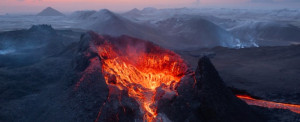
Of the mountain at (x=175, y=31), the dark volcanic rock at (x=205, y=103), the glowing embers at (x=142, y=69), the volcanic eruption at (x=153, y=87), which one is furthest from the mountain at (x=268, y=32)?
the dark volcanic rock at (x=205, y=103)

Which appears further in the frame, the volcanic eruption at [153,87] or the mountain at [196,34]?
the mountain at [196,34]

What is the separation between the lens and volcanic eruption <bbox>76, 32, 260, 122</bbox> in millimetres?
4520

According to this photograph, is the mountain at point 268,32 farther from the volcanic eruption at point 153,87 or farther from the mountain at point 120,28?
the volcanic eruption at point 153,87

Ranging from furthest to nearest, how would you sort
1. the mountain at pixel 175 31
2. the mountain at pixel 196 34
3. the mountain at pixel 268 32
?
the mountain at pixel 268 32, the mountain at pixel 196 34, the mountain at pixel 175 31

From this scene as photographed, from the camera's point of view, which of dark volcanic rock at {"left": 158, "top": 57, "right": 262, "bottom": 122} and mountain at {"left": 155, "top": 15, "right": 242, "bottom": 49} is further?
mountain at {"left": 155, "top": 15, "right": 242, "bottom": 49}

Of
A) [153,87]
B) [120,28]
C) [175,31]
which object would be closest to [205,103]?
[153,87]

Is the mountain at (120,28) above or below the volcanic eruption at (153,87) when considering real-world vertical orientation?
above

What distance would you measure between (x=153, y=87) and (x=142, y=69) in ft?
3.22

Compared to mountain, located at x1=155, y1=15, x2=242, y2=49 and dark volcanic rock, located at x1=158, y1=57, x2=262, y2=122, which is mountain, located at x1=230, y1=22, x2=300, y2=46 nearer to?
mountain, located at x1=155, y1=15, x2=242, y2=49

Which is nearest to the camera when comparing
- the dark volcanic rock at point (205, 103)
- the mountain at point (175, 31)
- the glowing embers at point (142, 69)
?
the dark volcanic rock at point (205, 103)

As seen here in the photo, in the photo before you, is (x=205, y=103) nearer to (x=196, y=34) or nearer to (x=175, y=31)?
(x=196, y=34)

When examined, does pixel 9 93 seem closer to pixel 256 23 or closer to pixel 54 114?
pixel 54 114

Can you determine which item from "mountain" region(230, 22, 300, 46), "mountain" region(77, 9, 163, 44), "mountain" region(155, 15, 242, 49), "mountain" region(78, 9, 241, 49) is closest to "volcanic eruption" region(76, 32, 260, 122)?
"mountain" region(78, 9, 241, 49)

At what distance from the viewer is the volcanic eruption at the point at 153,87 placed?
452 centimetres
